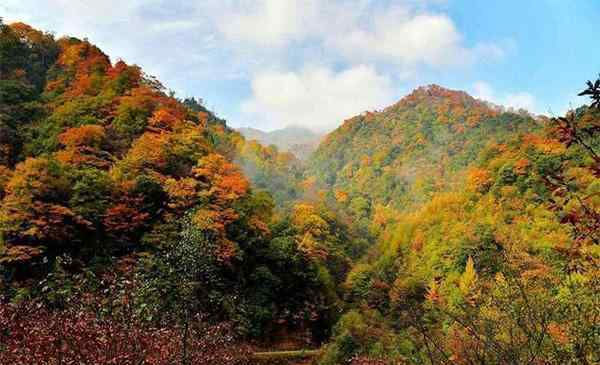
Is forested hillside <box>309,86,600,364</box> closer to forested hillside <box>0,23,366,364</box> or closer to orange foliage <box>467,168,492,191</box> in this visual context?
orange foliage <box>467,168,492,191</box>

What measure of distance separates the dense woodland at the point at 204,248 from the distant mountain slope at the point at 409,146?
42.5ft

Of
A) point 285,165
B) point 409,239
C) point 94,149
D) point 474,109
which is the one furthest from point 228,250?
point 474,109

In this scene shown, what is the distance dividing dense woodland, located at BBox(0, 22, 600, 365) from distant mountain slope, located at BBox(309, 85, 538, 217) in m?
12.9

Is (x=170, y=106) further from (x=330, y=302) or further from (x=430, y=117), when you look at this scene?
(x=430, y=117)

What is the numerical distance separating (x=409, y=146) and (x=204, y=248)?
49.5 m

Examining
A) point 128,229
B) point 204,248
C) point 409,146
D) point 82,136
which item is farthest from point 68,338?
point 409,146

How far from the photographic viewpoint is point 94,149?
18375 mm

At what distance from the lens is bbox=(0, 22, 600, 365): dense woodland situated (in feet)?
23.2

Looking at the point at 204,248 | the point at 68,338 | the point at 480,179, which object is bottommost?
the point at 68,338

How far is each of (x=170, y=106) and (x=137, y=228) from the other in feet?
27.2

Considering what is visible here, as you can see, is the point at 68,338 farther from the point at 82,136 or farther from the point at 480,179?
the point at 480,179

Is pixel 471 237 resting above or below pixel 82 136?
below

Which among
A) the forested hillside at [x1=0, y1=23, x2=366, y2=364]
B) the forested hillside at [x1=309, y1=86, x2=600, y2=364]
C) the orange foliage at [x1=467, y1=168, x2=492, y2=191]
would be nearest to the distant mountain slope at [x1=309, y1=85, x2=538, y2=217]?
the forested hillside at [x1=309, y1=86, x2=600, y2=364]

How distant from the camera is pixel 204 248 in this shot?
26.9 feet
